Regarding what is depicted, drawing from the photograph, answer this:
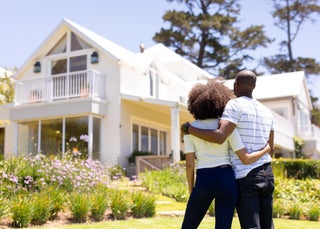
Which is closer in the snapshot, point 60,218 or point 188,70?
point 60,218

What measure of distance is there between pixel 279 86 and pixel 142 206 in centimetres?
2172

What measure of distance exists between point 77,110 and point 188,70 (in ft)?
41.4

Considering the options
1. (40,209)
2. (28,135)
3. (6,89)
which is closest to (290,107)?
(28,135)

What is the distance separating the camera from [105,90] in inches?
642

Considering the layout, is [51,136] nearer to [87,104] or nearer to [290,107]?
[87,104]

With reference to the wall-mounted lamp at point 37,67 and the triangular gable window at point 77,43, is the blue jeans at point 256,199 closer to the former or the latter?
the triangular gable window at point 77,43

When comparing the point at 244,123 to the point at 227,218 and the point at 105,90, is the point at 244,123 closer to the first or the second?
the point at 227,218

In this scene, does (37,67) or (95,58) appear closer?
(95,58)

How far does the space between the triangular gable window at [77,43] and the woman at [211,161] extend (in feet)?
47.9

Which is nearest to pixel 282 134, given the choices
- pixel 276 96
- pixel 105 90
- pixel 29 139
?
pixel 276 96

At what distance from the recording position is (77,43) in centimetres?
1753

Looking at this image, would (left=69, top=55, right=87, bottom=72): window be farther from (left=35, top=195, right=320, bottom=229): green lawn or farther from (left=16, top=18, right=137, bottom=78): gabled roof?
(left=35, top=195, right=320, bottom=229): green lawn

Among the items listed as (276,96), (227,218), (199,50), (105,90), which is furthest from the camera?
(199,50)

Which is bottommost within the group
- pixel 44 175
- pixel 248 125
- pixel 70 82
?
pixel 44 175
